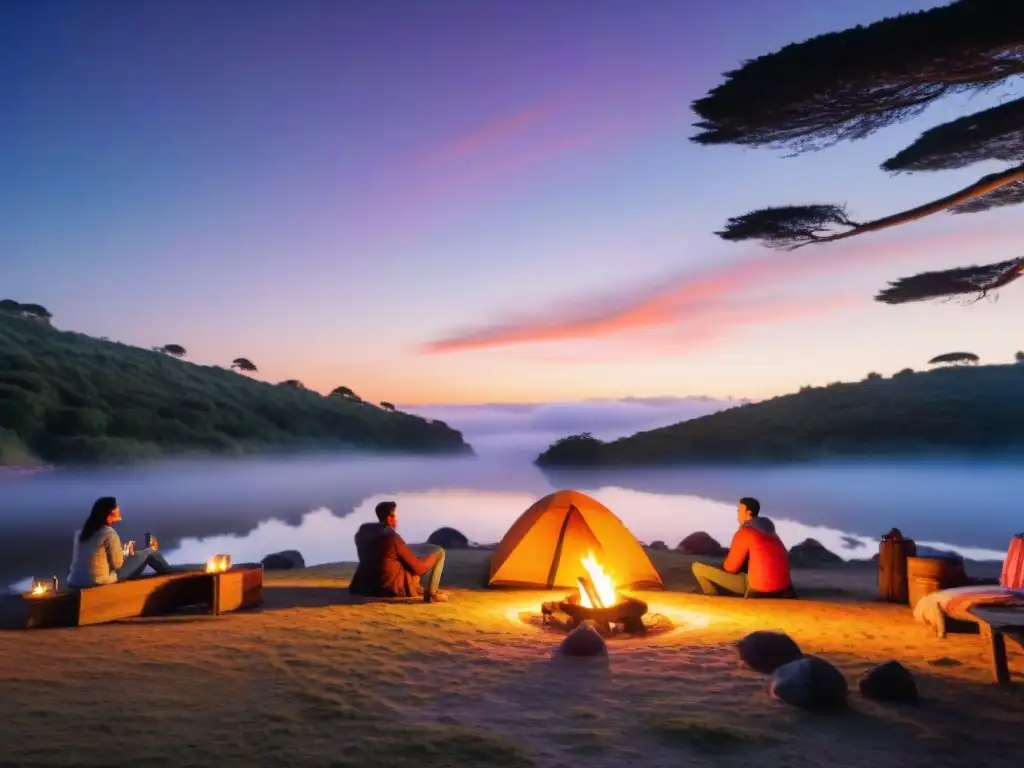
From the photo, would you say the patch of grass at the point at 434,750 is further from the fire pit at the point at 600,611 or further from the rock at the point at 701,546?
the rock at the point at 701,546

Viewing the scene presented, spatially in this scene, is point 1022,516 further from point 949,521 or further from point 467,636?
point 467,636

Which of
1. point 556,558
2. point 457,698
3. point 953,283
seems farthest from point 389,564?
point 953,283

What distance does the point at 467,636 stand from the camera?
25.2ft

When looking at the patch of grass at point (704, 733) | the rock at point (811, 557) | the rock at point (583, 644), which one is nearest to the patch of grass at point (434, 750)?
the patch of grass at point (704, 733)

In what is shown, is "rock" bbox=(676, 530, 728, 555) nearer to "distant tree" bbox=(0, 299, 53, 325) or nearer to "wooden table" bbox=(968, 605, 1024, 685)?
"wooden table" bbox=(968, 605, 1024, 685)

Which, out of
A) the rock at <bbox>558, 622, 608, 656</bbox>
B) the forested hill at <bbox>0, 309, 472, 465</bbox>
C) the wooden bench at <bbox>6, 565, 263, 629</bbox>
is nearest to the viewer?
the rock at <bbox>558, 622, 608, 656</bbox>

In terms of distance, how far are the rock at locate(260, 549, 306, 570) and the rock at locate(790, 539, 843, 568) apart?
10.2 meters

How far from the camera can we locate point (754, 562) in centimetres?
956

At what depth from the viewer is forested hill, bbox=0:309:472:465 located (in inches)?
2266

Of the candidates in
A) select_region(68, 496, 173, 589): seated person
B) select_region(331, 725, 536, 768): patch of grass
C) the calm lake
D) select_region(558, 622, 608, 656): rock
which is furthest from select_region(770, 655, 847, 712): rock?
the calm lake

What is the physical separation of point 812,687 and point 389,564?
18.3ft

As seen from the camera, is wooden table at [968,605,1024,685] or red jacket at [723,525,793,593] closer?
wooden table at [968,605,1024,685]

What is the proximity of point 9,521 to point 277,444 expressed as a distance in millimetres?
60540

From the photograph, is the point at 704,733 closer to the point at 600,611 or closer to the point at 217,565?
the point at 600,611
